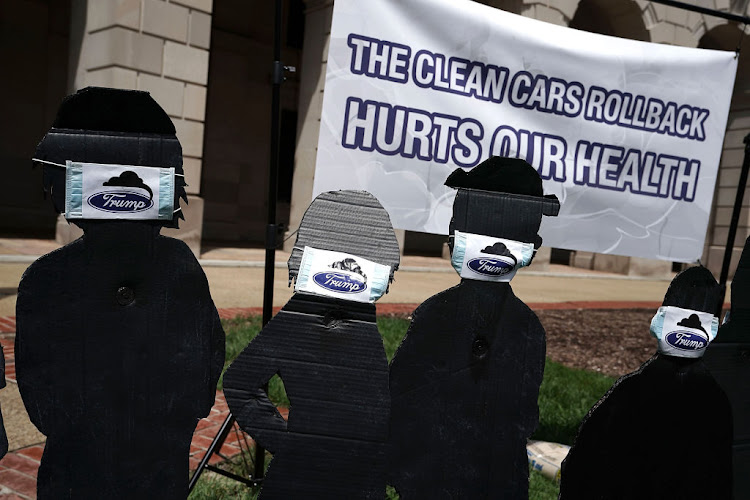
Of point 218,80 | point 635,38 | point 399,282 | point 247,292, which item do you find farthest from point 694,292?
point 218,80

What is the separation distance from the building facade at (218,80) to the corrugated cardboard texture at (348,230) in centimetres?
620

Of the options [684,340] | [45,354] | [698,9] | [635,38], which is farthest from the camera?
[635,38]

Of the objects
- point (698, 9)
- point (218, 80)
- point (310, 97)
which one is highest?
point (218, 80)

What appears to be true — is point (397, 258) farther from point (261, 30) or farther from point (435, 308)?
point (261, 30)

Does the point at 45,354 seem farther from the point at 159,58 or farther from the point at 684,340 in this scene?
the point at 159,58

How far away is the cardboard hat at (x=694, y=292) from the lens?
1819mm

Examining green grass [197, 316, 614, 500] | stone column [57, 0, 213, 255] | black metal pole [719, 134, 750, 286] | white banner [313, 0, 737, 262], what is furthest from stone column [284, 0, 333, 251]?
black metal pole [719, 134, 750, 286]

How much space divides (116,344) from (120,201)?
0.35 metres

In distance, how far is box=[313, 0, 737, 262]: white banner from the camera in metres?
2.56

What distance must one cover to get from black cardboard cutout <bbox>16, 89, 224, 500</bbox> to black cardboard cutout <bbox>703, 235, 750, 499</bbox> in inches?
61.6

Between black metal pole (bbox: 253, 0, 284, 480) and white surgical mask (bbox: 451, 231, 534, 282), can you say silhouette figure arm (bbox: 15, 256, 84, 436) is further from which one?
white surgical mask (bbox: 451, 231, 534, 282)

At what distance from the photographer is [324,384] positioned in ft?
5.17

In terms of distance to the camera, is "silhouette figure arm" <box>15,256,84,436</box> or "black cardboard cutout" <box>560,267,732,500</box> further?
"black cardboard cutout" <box>560,267,732,500</box>

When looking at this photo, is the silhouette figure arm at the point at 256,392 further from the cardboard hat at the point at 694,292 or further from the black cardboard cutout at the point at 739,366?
the black cardboard cutout at the point at 739,366
